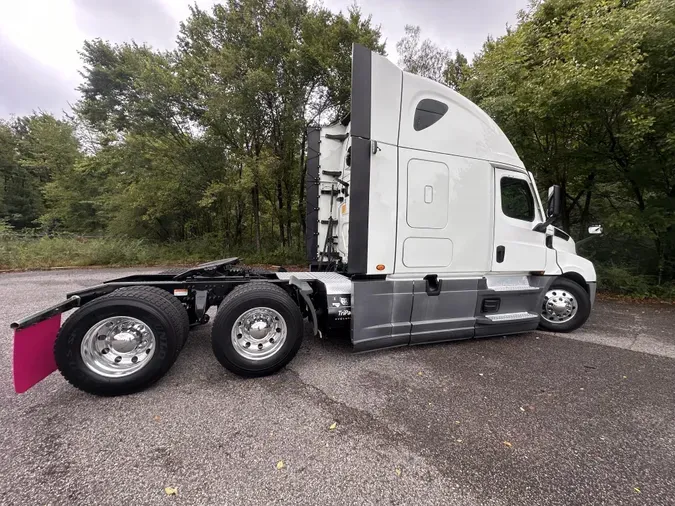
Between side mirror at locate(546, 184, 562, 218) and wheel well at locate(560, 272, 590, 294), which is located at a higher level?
side mirror at locate(546, 184, 562, 218)

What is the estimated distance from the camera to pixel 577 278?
437 cm

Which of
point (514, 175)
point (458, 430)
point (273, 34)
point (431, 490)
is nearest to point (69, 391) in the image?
point (431, 490)

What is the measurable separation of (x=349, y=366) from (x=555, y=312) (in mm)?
3478

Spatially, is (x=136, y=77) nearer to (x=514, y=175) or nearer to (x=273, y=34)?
(x=273, y=34)

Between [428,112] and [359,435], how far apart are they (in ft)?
11.3

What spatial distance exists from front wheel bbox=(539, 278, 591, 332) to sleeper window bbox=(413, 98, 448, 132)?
315 cm

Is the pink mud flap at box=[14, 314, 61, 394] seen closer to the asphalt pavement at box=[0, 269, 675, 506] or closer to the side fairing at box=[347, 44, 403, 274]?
the asphalt pavement at box=[0, 269, 675, 506]

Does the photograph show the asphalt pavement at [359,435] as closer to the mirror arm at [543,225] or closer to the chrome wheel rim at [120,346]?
the chrome wheel rim at [120,346]

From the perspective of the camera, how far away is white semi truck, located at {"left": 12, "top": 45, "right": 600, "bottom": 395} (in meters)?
2.55

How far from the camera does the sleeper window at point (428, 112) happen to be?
3.29 metres

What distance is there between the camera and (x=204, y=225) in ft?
52.1

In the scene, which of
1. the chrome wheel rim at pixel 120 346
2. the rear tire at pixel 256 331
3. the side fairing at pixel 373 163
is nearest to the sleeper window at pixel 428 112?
the side fairing at pixel 373 163

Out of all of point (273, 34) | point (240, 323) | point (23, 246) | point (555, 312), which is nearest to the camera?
point (240, 323)

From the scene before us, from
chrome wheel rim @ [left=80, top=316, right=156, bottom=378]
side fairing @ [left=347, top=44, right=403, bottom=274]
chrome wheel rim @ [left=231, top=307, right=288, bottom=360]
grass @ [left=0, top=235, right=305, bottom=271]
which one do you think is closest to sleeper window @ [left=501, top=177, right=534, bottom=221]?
side fairing @ [left=347, top=44, right=403, bottom=274]
